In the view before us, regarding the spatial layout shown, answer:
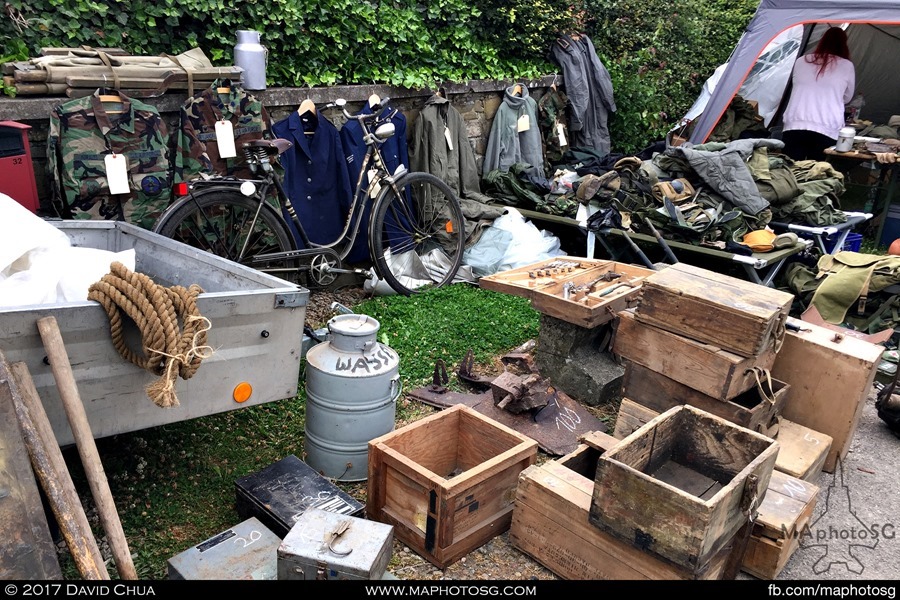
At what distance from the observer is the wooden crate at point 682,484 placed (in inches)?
101

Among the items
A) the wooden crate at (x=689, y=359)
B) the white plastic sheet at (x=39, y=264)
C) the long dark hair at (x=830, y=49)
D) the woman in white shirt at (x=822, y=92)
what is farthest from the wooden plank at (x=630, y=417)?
the long dark hair at (x=830, y=49)

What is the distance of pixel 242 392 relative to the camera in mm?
3002

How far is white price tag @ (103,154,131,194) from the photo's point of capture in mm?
4227

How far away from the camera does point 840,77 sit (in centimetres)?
829

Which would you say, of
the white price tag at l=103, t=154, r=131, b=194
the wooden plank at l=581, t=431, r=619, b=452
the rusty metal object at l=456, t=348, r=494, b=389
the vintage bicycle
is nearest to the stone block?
the rusty metal object at l=456, t=348, r=494, b=389

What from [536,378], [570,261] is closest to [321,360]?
[536,378]

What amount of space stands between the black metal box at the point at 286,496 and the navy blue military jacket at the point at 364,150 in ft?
9.71

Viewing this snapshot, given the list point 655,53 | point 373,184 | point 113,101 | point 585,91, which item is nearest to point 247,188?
point 113,101

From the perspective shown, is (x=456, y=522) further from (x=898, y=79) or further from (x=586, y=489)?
(x=898, y=79)

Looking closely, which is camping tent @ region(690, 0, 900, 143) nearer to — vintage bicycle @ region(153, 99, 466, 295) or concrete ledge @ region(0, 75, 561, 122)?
concrete ledge @ region(0, 75, 561, 122)

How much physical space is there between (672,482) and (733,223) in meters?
3.65

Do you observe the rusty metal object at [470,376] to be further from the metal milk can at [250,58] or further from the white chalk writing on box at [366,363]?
the metal milk can at [250,58]

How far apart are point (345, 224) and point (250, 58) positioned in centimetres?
144
